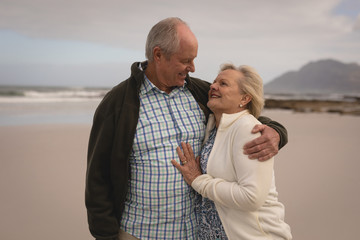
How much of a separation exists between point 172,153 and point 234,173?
37 cm

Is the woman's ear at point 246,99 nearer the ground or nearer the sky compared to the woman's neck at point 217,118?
nearer the sky

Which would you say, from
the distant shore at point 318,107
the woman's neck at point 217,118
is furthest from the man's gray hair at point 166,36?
the distant shore at point 318,107

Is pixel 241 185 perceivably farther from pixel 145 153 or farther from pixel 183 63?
pixel 183 63

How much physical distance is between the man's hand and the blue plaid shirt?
1.30 ft

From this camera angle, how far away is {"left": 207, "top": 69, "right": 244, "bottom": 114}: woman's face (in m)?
1.82

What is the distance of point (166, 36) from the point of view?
1836 millimetres

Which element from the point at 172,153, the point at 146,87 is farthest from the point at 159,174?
the point at 146,87

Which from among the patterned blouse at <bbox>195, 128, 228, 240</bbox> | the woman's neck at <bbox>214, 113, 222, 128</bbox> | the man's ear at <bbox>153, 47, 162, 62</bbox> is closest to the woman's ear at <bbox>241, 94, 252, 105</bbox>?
the woman's neck at <bbox>214, 113, 222, 128</bbox>

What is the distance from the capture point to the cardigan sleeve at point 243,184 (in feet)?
5.20

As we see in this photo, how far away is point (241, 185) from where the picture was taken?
1615mm

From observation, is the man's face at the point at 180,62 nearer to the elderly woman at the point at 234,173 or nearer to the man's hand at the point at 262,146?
the elderly woman at the point at 234,173

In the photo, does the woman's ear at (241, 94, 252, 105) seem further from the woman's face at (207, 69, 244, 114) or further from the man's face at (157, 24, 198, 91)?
the man's face at (157, 24, 198, 91)

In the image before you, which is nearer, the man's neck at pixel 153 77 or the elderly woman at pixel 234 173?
the elderly woman at pixel 234 173

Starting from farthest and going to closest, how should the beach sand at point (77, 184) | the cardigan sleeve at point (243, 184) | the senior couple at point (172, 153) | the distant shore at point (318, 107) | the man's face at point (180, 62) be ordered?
the distant shore at point (318, 107), the beach sand at point (77, 184), the man's face at point (180, 62), the senior couple at point (172, 153), the cardigan sleeve at point (243, 184)
